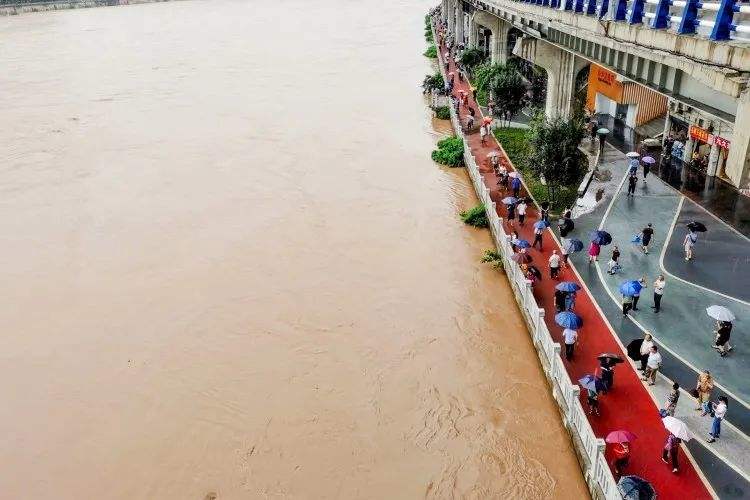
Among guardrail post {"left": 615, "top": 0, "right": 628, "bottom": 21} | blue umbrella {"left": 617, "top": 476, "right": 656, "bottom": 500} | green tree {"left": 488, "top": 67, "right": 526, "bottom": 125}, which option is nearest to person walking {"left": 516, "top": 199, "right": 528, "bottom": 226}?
guardrail post {"left": 615, "top": 0, "right": 628, "bottom": 21}

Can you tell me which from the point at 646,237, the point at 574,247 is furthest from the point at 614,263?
the point at 646,237

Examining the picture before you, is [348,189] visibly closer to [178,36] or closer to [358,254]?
[358,254]

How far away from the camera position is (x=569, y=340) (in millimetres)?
14453

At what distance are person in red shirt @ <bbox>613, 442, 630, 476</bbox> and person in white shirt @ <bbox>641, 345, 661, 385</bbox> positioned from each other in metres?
2.54

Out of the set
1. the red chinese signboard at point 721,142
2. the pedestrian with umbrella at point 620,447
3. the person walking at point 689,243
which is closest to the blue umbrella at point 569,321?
the pedestrian with umbrella at point 620,447

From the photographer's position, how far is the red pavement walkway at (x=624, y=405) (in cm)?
1133

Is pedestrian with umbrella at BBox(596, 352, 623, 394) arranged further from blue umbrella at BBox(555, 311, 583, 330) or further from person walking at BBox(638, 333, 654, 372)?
blue umbrella at BBox(555, 311, 583, 330)

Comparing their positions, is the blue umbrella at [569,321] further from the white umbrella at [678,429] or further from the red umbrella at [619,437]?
the white umbrella at [678,429]

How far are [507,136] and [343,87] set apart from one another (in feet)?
69.8

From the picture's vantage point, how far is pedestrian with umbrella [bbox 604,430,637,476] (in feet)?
37.5

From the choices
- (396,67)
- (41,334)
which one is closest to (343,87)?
(396,67)

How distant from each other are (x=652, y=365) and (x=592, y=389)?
1.81 meters

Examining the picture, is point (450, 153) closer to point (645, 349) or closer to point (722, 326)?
point (722, 326)

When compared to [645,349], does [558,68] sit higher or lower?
higher
